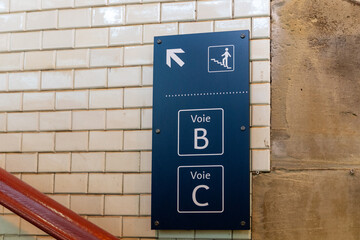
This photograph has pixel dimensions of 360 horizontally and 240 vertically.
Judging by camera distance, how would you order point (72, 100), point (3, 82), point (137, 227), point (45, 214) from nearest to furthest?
point (45, 214) < point (137, 227) < point (72, 100) < point (3, 82)

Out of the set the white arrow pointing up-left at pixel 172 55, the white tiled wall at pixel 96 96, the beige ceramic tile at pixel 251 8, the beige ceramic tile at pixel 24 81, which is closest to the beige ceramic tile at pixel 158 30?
the white tiled wall at pixel 96 96

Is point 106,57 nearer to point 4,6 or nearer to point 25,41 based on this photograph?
point 25,41

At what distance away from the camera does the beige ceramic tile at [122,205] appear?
3.02 metres

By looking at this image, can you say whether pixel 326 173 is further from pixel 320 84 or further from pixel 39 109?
pixel 39 109

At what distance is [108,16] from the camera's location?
3.25 m

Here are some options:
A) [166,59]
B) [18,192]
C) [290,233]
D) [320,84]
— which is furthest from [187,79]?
[18,192]

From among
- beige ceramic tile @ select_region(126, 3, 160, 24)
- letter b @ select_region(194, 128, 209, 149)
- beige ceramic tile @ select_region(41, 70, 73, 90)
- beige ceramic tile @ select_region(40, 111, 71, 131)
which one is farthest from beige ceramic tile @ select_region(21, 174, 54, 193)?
beige ceramic tile @ select_region(126, 3, 160, 24)

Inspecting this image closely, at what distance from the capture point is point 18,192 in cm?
208

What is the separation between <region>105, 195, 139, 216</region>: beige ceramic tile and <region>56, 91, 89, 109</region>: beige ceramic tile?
0.53 m

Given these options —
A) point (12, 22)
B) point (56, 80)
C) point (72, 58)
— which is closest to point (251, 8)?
point (72, 58)

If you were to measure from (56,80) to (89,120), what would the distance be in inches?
12.3

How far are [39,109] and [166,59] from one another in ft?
2.54

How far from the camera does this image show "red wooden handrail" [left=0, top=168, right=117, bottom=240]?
1977mm

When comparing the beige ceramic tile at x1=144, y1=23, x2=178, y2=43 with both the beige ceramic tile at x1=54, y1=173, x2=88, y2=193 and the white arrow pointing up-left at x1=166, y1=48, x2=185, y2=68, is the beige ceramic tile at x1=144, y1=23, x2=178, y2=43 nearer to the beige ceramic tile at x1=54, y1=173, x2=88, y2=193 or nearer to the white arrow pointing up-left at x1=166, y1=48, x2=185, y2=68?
the white arrow pointing up-left at x1=166, y1=48, x2=185, y2=68
